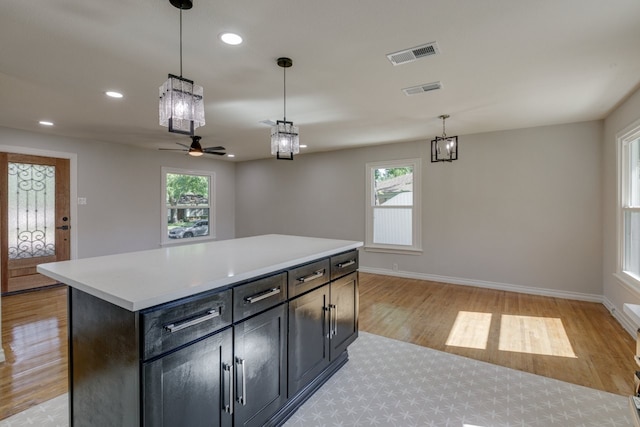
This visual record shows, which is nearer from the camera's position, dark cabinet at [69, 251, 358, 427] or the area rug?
dark cabinet at [69, 251, 358, 427]

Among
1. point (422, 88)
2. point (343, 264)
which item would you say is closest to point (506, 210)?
point (422, 88)

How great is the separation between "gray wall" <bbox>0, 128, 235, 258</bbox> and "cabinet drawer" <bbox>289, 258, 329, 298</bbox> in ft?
16.6

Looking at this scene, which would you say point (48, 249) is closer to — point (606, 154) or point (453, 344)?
point (453, 344)

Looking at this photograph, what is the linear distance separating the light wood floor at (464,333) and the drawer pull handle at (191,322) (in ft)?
5.75

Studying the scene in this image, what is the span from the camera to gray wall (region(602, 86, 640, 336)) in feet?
10.5

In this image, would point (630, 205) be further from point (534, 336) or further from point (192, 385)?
point (192, 385)

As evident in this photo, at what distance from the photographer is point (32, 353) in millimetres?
2740

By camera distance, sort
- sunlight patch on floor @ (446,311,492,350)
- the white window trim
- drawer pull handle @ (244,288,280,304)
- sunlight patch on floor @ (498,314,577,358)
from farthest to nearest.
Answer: the white window trim < sunlight patch on floor @ (446,311,492,350) < sunlight patch on floor @ (498,314,577,358) < drawer pull handle @ (244,288,280,304)

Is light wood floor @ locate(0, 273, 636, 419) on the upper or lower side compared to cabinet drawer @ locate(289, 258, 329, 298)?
lower

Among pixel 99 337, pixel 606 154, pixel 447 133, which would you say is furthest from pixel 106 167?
pixel 606 154

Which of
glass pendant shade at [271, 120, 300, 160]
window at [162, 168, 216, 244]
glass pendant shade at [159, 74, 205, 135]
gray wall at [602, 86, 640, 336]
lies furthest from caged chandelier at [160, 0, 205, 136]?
window at [162, 168, 216, 244]

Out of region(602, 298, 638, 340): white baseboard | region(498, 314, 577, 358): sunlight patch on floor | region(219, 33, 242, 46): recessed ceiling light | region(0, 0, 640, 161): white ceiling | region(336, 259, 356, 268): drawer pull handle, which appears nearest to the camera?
region(0, 0, 640, 161): white ceiling

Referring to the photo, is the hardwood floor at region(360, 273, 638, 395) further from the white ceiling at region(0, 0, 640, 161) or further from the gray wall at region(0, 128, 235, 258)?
the gray wall at region(0, 128, 235, 258)

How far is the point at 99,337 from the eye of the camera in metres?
1.34
